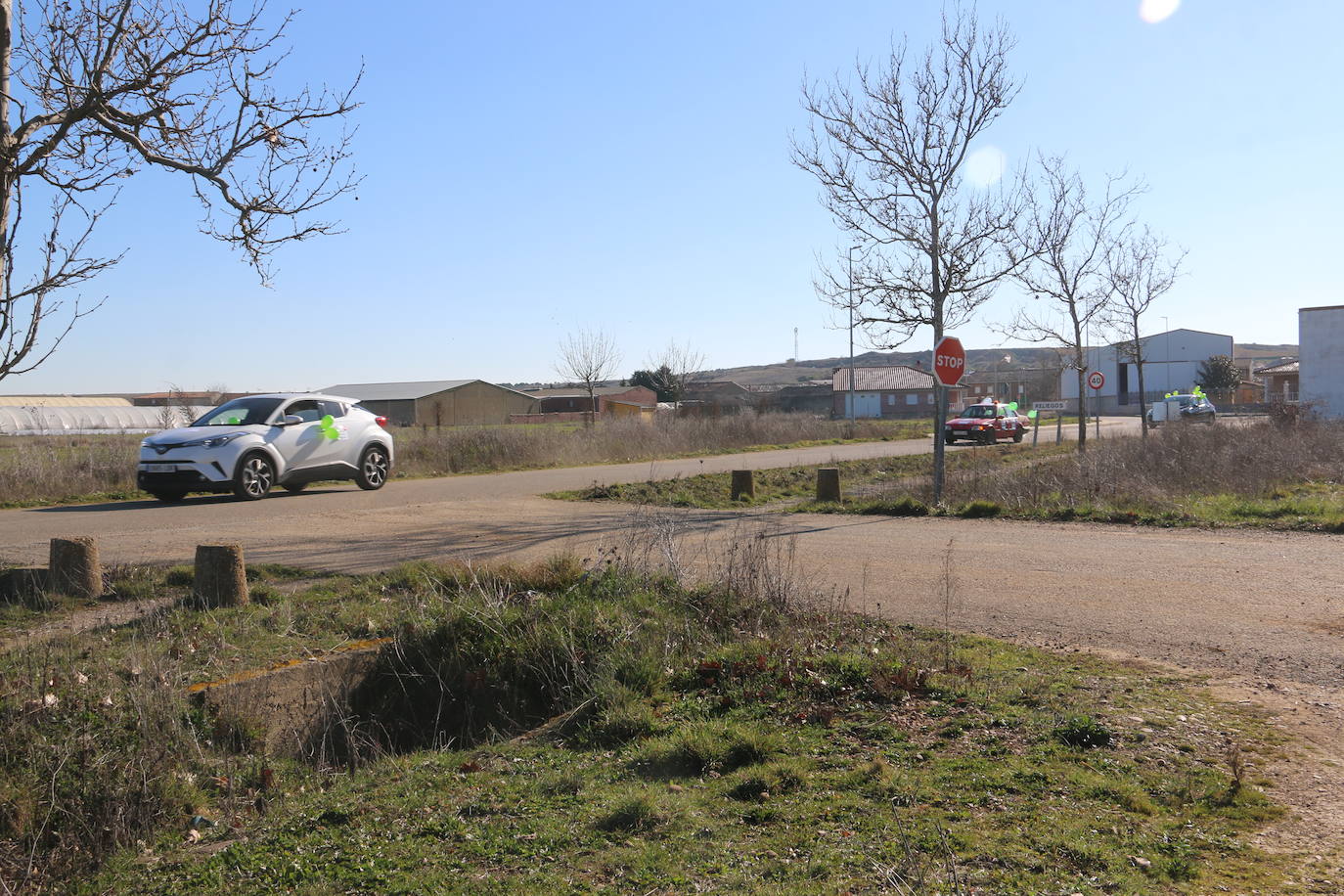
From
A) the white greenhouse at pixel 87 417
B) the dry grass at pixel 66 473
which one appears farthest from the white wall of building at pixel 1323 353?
the white greenhouse at pixel 87 417

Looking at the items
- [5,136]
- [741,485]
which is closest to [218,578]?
[5,136]

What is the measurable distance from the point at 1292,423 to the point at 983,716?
24753 mm

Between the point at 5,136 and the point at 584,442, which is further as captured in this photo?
the point at 584,442

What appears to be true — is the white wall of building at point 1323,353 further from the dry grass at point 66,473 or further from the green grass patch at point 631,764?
the green grass patch at point 631,764

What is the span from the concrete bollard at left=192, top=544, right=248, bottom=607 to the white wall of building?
46750 mm

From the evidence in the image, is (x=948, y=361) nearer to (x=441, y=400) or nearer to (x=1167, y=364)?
(x=441, y=400)

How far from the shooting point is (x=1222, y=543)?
448 inches

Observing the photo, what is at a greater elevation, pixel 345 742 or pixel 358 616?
pixel 358 616

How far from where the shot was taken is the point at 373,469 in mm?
18906

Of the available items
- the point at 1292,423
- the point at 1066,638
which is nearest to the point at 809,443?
the point at 1292,423

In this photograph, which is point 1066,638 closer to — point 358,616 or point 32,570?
point 358,616

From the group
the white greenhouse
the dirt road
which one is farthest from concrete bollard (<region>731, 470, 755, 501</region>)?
the white greenhouse

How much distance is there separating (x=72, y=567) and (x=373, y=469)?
35.4ft

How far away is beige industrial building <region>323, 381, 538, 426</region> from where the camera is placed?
3172 inches
